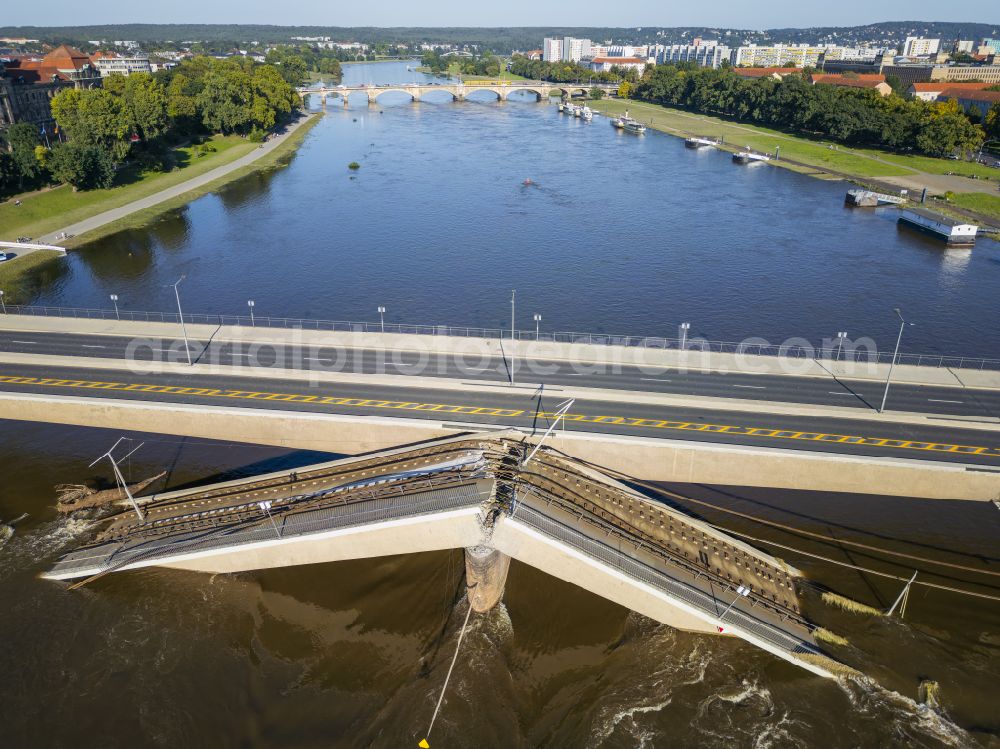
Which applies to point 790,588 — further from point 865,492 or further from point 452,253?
point 452,253

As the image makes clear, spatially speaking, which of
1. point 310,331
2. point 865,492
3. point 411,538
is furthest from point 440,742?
point 310,331

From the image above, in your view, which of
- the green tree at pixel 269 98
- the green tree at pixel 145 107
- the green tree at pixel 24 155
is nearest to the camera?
the green tree at pixel 24 155

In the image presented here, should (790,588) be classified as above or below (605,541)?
below

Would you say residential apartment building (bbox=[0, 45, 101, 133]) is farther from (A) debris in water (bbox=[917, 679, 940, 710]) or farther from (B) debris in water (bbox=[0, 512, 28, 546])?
(A) debris in water (bbox=[917, 679, 940, 710])

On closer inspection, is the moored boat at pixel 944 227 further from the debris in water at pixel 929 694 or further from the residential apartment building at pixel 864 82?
the residential apartment building at pixel 864 82

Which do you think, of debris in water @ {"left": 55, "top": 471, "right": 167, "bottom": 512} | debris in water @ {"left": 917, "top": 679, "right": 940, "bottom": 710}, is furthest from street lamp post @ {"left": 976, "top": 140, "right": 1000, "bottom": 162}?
debris in water @ {"left": 55, "top": 471, "right": 167, "bottom": 512}

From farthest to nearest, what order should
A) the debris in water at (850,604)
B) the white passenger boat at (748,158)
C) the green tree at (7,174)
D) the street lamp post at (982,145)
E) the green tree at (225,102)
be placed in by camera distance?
the green tree at (225,102)
the white passenger boat at (748,158)
the street lamp post at (982,145)
the green tree at (7,174)
the debris in water at (850,604)

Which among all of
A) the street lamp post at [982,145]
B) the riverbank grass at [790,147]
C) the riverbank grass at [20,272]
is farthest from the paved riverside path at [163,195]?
the street lamp post at [982,145]
